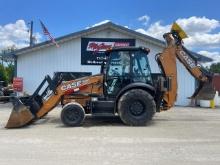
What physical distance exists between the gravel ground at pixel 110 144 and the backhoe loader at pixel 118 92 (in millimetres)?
508

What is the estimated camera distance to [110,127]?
1418cm

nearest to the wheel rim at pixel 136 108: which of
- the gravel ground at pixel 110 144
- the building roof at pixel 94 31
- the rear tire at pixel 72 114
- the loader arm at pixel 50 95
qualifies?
the gravel ground at pixel 110 144

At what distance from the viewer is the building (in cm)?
2669

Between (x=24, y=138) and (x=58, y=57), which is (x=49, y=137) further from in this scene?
(x=58, y=57)

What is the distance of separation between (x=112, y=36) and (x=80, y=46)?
2.12 meters

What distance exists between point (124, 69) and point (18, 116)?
3.97 metres

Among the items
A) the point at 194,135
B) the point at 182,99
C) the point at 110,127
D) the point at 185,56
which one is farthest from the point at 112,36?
the point at 194,135

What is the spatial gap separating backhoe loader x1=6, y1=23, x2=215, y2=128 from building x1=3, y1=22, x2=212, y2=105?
11153mm

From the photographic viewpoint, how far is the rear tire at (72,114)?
1452 centimetres

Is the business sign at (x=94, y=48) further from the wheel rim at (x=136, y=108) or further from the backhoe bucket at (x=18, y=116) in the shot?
the backhoe bucket at (x=18, y=116)

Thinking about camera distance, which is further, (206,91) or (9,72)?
(9,72)

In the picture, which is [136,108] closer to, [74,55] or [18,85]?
[74,55]

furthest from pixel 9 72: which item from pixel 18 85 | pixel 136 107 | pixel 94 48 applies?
pixel 136 107

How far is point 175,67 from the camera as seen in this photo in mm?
15727
